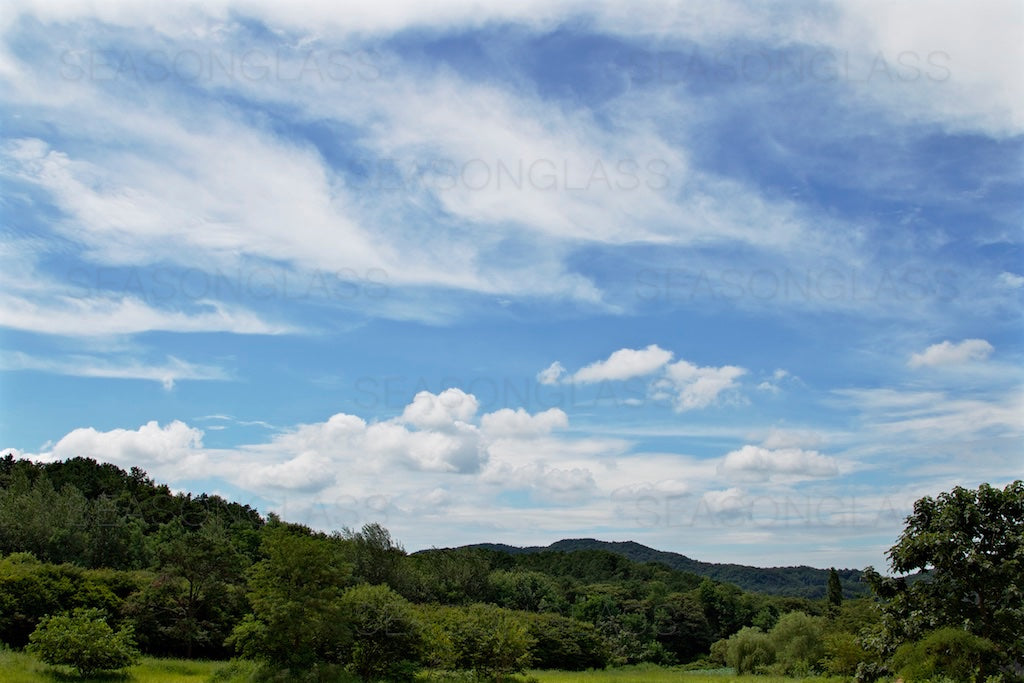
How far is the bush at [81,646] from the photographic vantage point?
32.4 meters

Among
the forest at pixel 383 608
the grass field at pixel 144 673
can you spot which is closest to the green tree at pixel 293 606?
the forest at pixel 383 608

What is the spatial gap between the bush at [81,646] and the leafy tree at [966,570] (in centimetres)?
3100

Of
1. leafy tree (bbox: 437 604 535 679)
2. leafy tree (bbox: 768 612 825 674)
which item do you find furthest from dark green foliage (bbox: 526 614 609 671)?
leafy tree (bbox: 437 604 535 679)

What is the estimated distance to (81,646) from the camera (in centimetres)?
3241

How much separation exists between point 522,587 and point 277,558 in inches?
2283

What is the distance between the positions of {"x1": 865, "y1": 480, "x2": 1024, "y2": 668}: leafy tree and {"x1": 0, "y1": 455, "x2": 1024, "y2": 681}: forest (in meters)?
0.06

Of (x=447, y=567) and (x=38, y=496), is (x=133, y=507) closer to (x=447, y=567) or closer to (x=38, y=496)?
(x=38, y=496)

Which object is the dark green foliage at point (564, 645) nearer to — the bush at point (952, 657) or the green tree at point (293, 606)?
the green tree at point (293, 606)

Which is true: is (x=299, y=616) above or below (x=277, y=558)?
below

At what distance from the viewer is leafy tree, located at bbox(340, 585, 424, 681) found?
40.3 meters

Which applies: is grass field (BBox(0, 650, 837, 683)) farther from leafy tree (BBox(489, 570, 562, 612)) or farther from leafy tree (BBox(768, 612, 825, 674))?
leafy tree (BBox(489, 570, 562, 612))

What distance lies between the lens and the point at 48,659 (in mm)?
32500

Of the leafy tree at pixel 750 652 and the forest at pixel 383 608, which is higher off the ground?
the forest at pixel 383 608

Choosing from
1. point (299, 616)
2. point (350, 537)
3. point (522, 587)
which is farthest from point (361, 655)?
point (522, 587)
